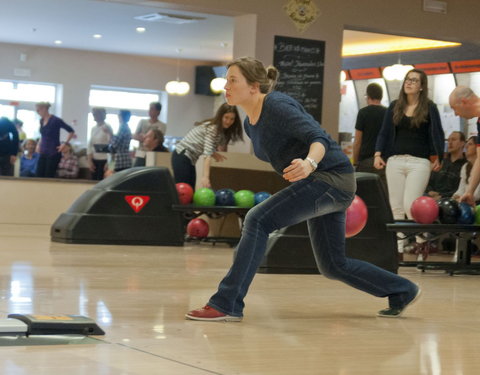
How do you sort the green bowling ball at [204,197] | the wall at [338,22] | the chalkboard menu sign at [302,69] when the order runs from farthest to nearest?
1. the chalkboard menu sign at [302,69]
2. the wall at [338,22]
3. the green bowling ball at [204,197]

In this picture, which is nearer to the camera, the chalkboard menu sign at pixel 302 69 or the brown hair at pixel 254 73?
the brown hair at pixel 254 73

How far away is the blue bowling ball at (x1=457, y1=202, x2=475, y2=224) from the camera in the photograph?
6828 mm

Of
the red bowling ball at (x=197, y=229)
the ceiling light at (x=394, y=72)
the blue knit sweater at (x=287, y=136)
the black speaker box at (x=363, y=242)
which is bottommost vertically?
the red bowling ball at (x=197, y=229)

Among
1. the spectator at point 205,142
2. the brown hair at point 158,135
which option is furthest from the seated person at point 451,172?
the brown hair at point 158,135

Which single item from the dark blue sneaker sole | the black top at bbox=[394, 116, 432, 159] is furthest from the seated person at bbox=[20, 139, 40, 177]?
the dark blue sneaker sole

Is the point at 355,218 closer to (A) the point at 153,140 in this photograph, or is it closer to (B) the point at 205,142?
(B) the point at 205,142

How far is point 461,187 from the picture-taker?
29.1 ft

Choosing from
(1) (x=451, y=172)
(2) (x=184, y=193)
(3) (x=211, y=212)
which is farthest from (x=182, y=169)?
(1) (x=451, y=172)

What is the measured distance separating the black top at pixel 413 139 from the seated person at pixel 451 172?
2643 millimetres

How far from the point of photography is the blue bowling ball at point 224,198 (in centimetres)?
848

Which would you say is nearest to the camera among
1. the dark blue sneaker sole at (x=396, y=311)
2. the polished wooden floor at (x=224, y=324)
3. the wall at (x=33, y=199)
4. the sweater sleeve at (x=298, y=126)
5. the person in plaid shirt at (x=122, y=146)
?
the polished wooden floor at (x=224, y=324)

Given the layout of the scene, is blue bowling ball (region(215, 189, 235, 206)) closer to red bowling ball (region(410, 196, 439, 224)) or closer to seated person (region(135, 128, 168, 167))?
red bowling ball (region(410, 196, 439, 224))

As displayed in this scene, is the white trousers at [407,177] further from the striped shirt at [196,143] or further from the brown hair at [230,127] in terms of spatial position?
the striped shirt at [196,143]

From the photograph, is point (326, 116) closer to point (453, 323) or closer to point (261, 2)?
point (261, 2)
